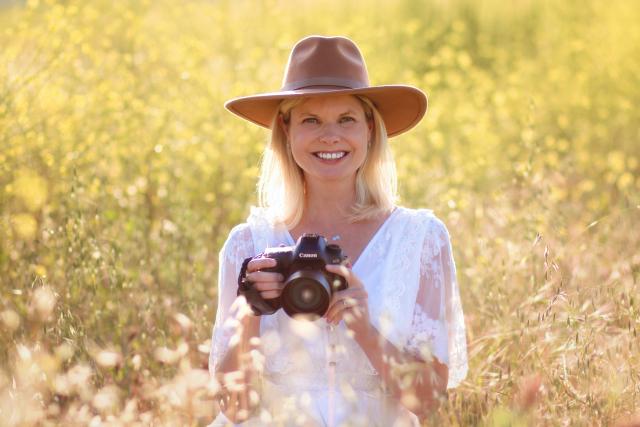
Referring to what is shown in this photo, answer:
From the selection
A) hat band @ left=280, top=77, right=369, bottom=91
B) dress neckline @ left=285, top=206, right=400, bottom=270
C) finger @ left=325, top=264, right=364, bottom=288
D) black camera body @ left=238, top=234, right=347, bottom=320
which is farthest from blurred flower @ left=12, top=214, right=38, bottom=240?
finger @ left=325, top=264, right=364, bottom=288

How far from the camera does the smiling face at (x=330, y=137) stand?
2.58 metres

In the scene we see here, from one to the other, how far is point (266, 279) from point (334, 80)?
70 centimetres

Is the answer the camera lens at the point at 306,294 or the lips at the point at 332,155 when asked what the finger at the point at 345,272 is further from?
the lips at the point at 332,155

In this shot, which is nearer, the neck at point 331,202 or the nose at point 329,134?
the nose at point 329,134

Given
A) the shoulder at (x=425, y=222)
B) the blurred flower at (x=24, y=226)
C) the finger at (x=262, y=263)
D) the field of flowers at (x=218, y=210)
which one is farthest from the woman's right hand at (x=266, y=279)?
the blurred flower at (x=24, y=226)

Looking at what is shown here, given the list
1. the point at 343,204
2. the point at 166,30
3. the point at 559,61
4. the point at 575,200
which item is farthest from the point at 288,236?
the point at 559,61

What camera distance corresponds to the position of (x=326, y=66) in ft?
8.64

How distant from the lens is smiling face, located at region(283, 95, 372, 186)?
2.58 meters

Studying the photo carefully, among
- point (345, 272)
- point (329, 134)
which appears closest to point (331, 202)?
point (329, 134)

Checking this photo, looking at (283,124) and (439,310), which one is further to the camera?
(283,124)

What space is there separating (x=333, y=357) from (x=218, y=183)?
9.20 ft

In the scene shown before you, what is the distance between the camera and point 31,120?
4293 millimetres

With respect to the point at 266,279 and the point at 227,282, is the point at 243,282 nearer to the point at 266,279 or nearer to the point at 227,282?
the point at 266,279

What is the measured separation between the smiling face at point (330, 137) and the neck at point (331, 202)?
6 centimetres
